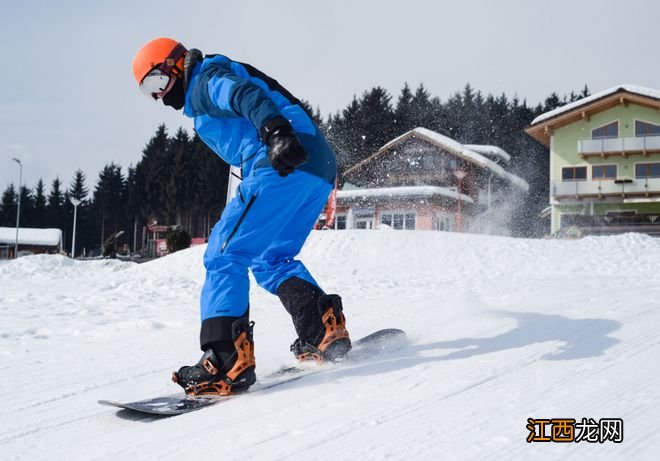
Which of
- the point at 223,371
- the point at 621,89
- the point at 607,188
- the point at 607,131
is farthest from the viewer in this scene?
the point at 607,131

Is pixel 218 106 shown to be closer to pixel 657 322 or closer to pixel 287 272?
pixel 287 272

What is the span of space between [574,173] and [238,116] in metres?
30.9

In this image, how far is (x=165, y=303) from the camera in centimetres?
612

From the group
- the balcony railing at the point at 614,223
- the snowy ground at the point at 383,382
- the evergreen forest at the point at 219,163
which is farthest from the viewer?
the evergreen forest at the point at 219,163

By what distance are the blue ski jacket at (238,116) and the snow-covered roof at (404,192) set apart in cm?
2642

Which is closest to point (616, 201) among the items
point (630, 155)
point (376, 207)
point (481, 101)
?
point (630, 155)

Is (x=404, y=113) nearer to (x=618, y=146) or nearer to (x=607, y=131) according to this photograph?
(x=607, y=131)

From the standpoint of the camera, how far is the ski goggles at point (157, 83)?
8.42 ft

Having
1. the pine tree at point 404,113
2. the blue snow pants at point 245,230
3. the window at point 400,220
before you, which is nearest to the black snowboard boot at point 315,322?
the blue snow pants at point 245,230

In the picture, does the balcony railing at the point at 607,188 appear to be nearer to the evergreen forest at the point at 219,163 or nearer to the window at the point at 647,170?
the window at the point at 647,170

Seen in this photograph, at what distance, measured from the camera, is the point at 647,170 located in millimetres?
28500

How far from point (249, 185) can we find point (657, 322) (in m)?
2.33

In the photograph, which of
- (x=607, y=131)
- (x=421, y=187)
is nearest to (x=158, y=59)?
(x=421, y=187)

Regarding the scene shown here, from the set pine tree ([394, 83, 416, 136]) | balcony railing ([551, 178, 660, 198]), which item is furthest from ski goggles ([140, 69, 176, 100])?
pine tree ([394, 83, 416, 136])
